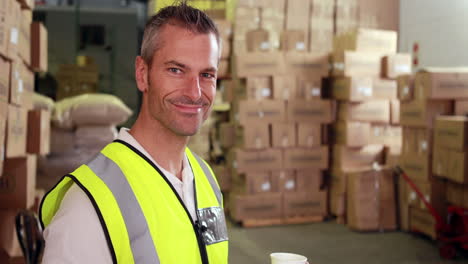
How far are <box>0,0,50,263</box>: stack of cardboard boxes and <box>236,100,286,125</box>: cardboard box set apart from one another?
2498 millimetres

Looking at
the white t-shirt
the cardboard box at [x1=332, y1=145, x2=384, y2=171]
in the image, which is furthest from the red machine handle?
the white t-shirt

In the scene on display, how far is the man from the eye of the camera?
1.06 m

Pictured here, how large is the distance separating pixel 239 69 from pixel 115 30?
5825mm

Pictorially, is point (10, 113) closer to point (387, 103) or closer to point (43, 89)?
point (387, 103)

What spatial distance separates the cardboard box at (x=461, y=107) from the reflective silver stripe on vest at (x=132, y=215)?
14.2 ft

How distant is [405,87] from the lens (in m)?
5.08

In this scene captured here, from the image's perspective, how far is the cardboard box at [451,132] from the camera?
13.9 feet

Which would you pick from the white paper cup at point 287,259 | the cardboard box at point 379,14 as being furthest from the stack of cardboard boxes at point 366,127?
the white paper cup at point 287,259

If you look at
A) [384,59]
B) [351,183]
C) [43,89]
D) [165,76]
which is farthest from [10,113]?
[43,89]

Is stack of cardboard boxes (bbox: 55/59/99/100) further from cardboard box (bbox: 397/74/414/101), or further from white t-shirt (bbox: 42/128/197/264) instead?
white t-shirt (bbox: 42/128/197/264)

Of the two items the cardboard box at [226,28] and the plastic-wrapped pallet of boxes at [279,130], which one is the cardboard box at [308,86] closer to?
the plastic-wrapped pallet of boxes at [279,130]

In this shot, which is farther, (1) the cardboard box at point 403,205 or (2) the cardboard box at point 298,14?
(2) the cardboard box at point 298,14

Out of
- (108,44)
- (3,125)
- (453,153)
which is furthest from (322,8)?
(108,44)

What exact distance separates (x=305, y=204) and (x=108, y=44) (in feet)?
21.2
